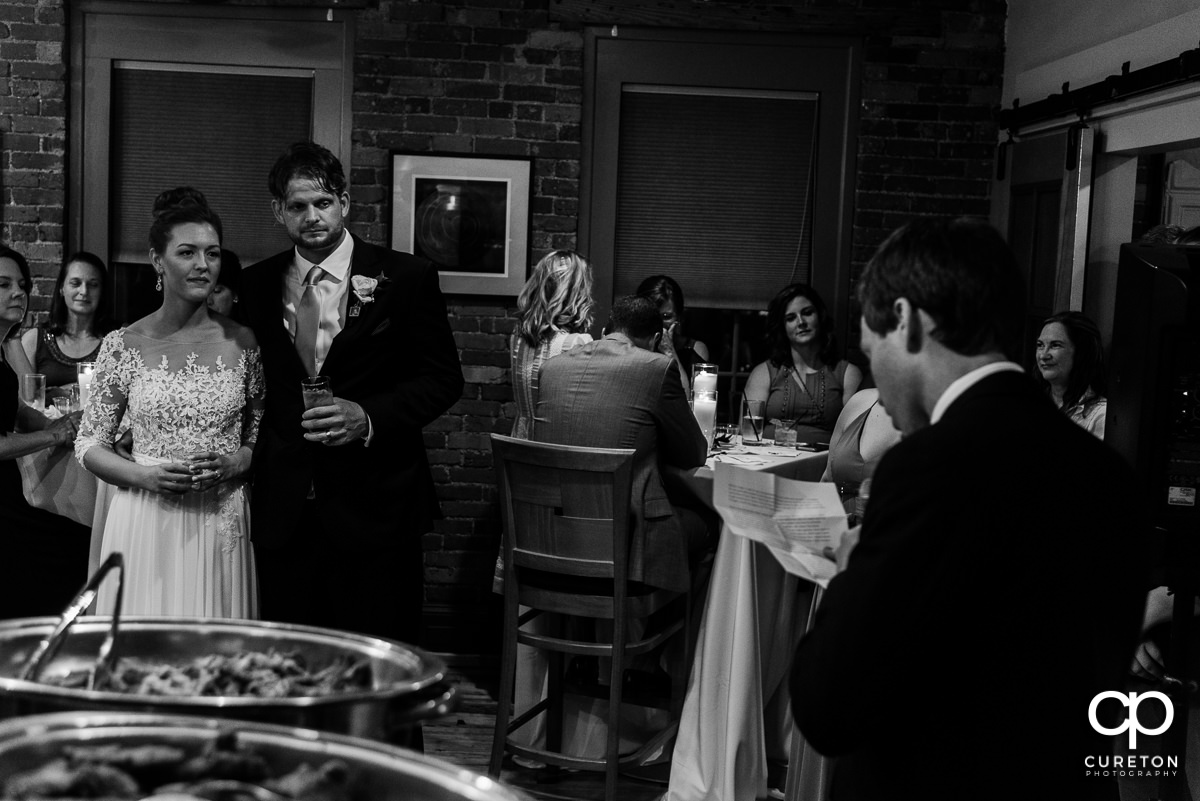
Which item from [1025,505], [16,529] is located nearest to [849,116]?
[16,529]

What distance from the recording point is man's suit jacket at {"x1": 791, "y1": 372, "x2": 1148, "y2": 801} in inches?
54.5

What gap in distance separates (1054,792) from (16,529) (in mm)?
3438

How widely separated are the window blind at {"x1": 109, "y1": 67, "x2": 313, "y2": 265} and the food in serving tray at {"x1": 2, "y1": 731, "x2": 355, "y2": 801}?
445cm

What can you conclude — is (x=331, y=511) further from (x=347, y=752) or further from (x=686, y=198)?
(x=686, y=198)

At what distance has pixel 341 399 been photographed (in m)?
3.00

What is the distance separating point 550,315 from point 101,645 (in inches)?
128

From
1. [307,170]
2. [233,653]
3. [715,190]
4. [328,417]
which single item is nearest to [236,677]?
[233,653]

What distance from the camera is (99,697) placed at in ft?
3.84

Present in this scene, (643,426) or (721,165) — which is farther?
(721,165)

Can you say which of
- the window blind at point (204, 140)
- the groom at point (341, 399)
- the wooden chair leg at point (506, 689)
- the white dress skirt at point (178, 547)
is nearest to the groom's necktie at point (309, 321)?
the groom at point (341, 399)

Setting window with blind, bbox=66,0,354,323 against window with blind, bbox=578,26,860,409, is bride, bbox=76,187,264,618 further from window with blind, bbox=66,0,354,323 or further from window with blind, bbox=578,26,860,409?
window with blind, bbox=578,26,860,409

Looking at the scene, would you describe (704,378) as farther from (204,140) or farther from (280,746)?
(280,746)

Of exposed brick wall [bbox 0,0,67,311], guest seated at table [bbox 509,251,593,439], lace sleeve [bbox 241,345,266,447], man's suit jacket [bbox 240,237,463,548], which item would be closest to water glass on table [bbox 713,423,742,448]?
guest seated at table [bbox 509,251,593,439]

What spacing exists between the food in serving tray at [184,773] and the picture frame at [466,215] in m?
4.18
